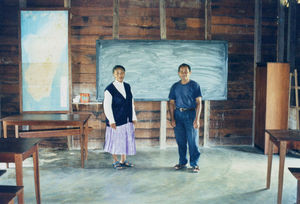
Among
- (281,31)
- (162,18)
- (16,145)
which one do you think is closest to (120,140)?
(16,145)

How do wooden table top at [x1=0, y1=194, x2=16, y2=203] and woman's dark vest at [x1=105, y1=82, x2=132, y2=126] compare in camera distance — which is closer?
wooden table top at [x1=0, y1=194, x2=16, y2=203]

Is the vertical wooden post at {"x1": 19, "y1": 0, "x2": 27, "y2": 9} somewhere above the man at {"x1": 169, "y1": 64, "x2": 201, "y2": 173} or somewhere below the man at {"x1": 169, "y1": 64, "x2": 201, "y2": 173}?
above

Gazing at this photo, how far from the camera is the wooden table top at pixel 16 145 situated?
8.14ft

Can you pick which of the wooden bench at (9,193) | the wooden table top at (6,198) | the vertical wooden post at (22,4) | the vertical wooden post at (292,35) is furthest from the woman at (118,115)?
the vertical wooden post at (292,35)

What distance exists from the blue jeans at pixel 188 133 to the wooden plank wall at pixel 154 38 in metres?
1.36

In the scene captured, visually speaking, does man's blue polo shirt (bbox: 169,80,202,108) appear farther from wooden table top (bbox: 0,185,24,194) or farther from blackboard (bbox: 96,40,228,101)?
wooden table top (bbox: 0,185,24,194)

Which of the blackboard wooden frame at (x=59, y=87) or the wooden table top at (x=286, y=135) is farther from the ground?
the blackboard wooden frame at (x=59, y=87)

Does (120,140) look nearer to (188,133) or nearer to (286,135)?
(188,133)

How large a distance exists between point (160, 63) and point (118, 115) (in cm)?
166

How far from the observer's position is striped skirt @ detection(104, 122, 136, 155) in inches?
162

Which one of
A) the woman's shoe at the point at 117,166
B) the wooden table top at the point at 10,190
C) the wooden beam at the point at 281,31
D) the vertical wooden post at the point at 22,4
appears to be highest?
the vertical wooden post at the point at 22,4

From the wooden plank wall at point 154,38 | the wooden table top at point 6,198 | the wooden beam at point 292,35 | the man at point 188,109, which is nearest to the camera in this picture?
the wooden table top at point 6,198

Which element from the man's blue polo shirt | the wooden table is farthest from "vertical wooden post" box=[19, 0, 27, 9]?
the wooden table

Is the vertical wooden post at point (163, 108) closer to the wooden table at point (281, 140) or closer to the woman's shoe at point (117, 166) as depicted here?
the woman's shoe at point (117, 166)
